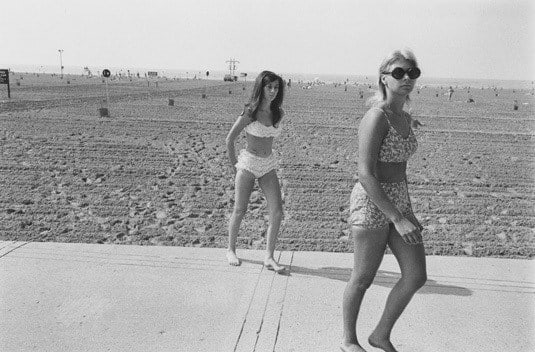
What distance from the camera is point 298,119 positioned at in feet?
60.6

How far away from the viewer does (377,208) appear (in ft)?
8.42

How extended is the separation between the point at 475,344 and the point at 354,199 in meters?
1.21

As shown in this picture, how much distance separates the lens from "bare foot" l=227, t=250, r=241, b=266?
4.15 meters

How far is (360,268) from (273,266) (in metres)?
1.45

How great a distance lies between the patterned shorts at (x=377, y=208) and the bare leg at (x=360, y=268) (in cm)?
4

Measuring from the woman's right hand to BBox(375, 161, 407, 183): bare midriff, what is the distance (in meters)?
0.23

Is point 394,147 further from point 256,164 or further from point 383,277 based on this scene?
point 383,277

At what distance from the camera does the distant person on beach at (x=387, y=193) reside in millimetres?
2443

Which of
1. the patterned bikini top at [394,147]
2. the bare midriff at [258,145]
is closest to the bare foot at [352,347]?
the patterned bikini top at [394,147]

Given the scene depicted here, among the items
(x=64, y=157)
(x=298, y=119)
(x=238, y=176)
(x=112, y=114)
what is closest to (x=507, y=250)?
(x=238, y=176)

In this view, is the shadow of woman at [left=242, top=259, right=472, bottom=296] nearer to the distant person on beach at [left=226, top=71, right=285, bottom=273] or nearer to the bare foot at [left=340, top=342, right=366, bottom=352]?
the distant person on beach at [left=226, top=71, right=285, bottom=273]

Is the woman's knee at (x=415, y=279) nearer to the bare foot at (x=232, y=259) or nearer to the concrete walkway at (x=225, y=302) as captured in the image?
the concrete walkway at (x=225, y=302)

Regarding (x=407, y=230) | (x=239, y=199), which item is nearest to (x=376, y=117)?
(x=407, y=230)

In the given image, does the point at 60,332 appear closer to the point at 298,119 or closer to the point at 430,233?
the point at 430,233
